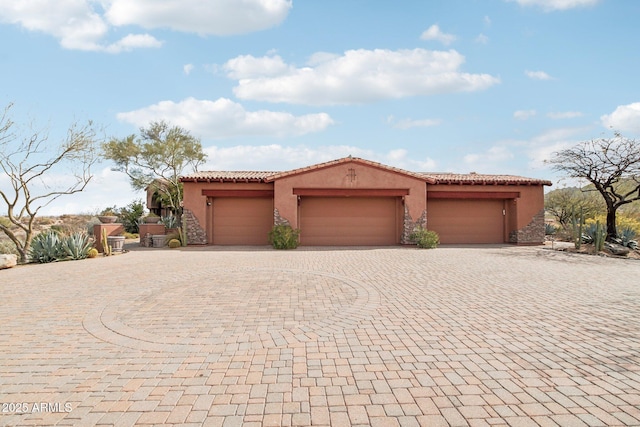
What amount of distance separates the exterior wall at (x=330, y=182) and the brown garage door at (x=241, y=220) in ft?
4.34

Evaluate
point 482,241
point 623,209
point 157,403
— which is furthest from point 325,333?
point 623,209

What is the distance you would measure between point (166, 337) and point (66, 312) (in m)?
2.62

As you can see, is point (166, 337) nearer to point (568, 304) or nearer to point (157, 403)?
point (157, 403)

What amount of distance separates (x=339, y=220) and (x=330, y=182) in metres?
2.13

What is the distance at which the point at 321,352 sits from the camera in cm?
433

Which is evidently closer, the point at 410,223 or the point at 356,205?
the point at 410,223

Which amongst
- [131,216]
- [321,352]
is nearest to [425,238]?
[321,352]

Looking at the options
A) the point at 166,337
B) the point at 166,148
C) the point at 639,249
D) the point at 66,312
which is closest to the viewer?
the point at 166,337

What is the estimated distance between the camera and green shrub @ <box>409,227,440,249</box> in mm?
16703

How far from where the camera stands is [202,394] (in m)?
3.34

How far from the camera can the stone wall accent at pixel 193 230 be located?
706 inches

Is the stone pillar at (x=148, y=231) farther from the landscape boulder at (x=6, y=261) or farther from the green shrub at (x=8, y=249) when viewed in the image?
the landscape boulder at (x=6, y=261)

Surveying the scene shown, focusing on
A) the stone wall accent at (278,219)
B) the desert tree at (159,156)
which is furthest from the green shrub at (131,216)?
the stone wall accent at (278,219)

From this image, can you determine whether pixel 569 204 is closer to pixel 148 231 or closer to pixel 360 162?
pixel 360 162
